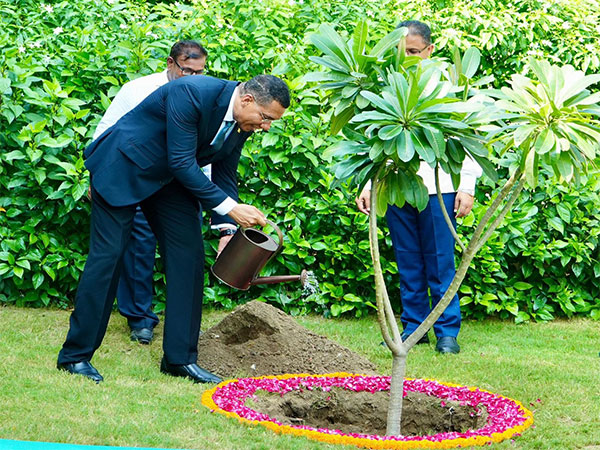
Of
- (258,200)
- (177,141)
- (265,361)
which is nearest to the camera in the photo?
(177,141)

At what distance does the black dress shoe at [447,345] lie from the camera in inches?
211

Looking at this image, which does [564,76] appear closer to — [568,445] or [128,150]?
[568,445]

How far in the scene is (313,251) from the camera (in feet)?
21.0

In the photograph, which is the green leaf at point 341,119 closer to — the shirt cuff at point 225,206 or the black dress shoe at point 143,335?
the shirt cuff at point 225,206

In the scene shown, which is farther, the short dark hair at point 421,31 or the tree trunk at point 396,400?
the short dark hair at point 421,31

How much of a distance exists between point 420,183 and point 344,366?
4.93 feet

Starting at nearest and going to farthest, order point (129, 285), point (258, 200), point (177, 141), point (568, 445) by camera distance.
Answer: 1. point (568, 445)
2. point (177, 141)
3. point (129, 285)
4. point (258, 200)

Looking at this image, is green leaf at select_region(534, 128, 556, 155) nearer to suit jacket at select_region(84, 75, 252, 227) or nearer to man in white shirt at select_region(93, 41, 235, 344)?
suit jacket at select_region(84, 75, 252, 227)

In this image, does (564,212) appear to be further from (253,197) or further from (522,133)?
(522,133)

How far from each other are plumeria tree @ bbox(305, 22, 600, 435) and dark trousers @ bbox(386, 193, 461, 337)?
61.4 inches

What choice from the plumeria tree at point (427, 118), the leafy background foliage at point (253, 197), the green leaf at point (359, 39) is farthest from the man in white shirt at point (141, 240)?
the green leaf at point (359, 39)

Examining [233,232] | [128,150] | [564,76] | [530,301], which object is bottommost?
[530,301]

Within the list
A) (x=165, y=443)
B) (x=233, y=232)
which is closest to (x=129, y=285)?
(x=233, y=232)

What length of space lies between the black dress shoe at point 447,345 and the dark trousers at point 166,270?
1.62 meters
